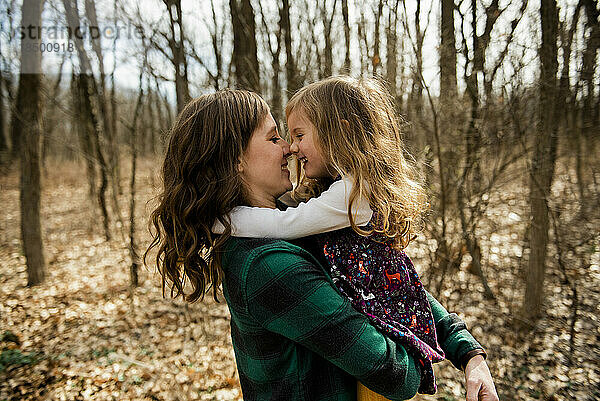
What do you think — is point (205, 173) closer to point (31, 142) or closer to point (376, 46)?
point (376, 46)

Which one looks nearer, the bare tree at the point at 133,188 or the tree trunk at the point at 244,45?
the tree trunk at the point at 244,45

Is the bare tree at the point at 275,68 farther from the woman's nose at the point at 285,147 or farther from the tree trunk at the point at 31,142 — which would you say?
the tree trunk at the point at 31,142

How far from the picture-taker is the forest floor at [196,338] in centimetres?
396

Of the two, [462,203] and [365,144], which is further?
[462,203]

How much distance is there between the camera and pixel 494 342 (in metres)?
4.44

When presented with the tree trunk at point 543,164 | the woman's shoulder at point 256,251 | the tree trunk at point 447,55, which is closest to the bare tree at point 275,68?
the tree trunk at point 447,55

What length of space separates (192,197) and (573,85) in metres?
3.73

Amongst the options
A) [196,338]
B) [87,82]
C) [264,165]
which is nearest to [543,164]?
[264,165]

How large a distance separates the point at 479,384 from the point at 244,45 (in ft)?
13.9

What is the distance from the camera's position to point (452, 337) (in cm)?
148

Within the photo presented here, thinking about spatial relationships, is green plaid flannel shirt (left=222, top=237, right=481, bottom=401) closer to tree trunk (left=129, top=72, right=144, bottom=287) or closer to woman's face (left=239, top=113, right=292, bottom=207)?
woman's face (left=239, top=113, right=292, bottom=207)

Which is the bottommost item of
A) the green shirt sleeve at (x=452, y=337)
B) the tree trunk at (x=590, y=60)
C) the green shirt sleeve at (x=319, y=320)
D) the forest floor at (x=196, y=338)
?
the forest floor at (x=196, y=338)

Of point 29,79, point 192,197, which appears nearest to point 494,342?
point 192,197

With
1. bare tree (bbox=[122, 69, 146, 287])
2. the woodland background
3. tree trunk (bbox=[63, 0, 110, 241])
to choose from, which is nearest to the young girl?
the woodland background
